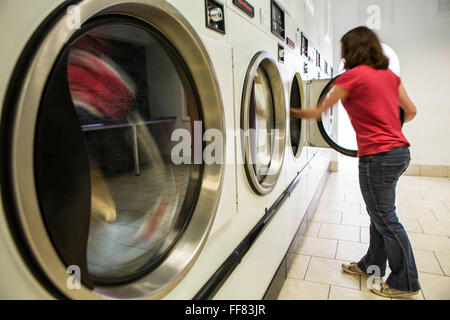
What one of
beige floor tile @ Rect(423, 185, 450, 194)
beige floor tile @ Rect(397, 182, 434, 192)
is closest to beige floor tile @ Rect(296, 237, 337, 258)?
beige floor tile @ Rect(397, 182, 434, 192)

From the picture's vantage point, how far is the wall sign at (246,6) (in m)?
1.37

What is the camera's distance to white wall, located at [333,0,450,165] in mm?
4973

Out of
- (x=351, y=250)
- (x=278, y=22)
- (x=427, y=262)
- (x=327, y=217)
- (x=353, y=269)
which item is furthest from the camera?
(x=327, y=217)

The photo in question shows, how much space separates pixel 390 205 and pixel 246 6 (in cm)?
143

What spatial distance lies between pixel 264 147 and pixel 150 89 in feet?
3.98

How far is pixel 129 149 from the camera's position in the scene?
1106mm

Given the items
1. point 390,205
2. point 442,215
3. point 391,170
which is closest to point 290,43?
point 391,170

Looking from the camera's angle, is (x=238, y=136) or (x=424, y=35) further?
(x=424, y=35)

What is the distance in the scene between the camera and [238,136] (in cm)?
141

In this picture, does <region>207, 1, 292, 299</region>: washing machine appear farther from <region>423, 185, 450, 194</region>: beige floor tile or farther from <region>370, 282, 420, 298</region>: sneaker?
<region>423, 185, 450, 194</region>: beige floor tile

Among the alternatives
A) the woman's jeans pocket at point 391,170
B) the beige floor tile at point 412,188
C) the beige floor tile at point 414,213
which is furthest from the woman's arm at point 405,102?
the beige floor tile at point 412,188

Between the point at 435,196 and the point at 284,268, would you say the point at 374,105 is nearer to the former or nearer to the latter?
the point at 284,268
